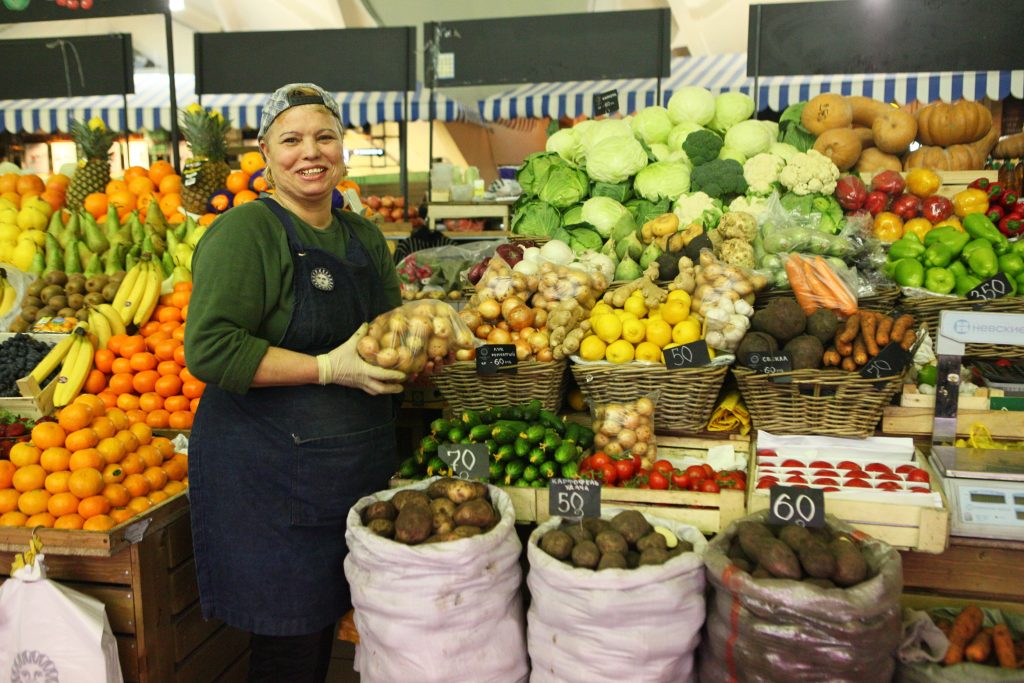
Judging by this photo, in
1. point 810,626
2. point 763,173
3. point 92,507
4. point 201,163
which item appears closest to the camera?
point 810,626

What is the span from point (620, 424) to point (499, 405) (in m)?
0.46

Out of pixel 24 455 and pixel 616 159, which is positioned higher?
pixel 616 159

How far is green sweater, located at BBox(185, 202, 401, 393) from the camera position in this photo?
6.02ft

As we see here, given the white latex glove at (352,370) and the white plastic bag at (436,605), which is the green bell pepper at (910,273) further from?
the white latex glove at (352,370)

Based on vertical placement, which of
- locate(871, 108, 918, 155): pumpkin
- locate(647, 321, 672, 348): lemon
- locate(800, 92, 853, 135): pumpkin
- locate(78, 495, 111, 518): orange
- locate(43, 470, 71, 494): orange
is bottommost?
locate(78, 495, 111, 518): orange

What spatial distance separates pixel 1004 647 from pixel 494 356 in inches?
64.7

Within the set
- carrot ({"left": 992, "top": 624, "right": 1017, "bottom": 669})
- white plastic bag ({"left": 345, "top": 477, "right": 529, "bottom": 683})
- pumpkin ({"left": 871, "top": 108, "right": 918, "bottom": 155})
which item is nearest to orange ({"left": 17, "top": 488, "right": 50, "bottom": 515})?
white plastic bag ({"left": 345, "top": 477, "right": 529, "bottom": 683})

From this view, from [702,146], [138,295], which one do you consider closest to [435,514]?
[138,295]

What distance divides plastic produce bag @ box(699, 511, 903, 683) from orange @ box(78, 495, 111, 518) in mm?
1788

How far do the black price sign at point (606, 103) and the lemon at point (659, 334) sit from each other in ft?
7.91

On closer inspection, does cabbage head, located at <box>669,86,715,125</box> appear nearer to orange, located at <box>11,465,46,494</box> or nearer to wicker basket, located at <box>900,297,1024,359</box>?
wicker basket, located at <box>900,297,1024,359</box>

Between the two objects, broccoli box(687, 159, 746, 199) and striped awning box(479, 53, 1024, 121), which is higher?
striped awning box(479, 53, 1024, 121)

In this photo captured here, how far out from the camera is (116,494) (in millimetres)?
2375

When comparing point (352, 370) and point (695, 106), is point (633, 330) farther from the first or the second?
point (695, 106)
